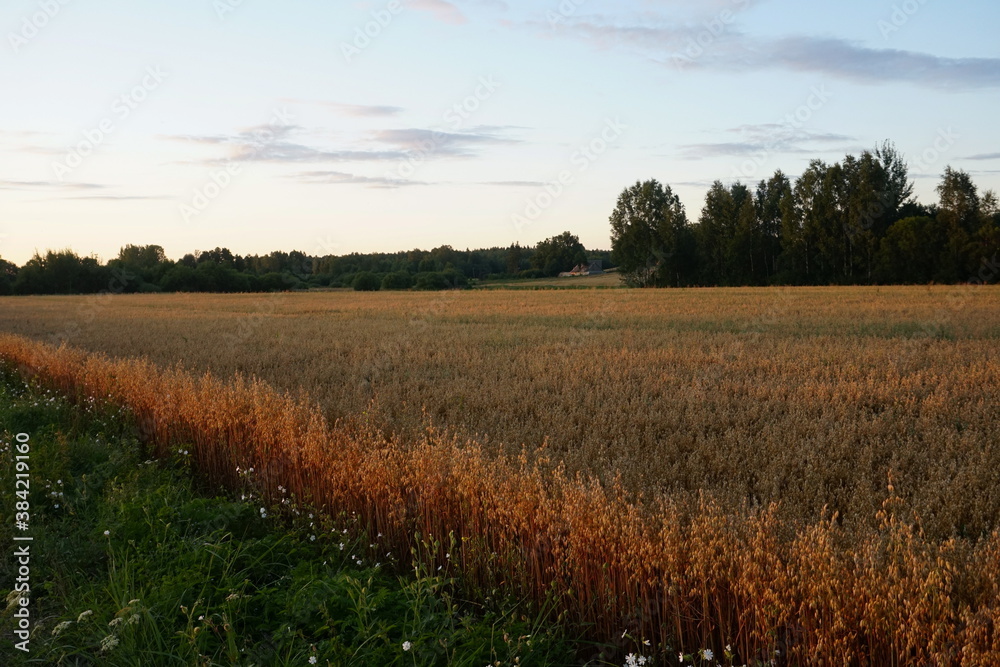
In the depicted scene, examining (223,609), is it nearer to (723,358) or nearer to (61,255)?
(723,358)

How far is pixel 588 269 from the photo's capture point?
107625 millimetres

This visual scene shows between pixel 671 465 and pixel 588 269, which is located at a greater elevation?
pixel 588 269

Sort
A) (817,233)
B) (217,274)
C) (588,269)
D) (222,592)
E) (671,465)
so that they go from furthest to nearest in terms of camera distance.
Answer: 1. (588,269)
2. (217,274)
3. (817,233)
4. (671,465)
5. (222,592)

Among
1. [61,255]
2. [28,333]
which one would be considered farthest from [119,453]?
[61,255]

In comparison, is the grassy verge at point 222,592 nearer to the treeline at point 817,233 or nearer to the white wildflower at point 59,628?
the white wildflower at point 59,628

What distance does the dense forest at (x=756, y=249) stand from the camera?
199 feet

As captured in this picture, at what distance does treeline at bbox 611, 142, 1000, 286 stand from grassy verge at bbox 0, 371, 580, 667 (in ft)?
215

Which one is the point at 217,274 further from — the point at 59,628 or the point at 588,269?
the point at 59,628

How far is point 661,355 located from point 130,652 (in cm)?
1177

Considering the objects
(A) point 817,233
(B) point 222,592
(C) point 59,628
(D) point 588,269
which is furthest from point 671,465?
(D) point 588,269

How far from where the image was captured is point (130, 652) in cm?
407

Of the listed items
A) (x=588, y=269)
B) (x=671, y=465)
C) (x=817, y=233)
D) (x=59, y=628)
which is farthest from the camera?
(x=588, y=269)

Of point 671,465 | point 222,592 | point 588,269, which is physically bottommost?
point 222,592

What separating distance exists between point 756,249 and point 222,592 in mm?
77561
